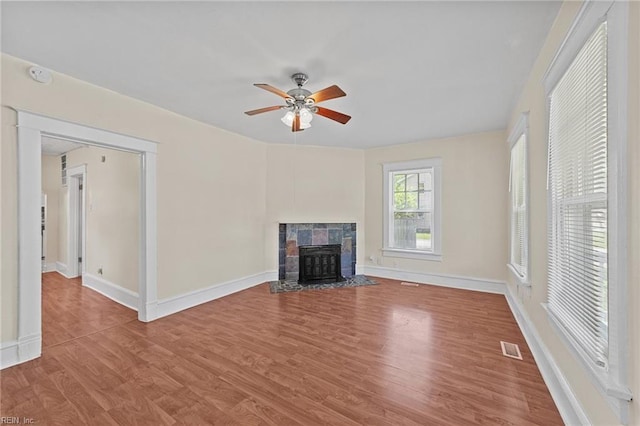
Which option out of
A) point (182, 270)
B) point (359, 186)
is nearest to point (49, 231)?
point (182, 270)

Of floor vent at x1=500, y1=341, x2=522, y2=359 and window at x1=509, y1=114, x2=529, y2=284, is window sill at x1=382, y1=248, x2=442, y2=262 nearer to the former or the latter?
window at x1=509, y1=114, x2=529, y2=284

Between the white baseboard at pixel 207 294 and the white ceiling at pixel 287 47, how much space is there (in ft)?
8.27

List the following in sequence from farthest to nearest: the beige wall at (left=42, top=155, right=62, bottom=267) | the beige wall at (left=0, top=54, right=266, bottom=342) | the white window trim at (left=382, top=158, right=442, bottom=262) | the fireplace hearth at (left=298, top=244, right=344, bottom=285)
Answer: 1. the beige wall at (left=42, top=155, right=62, bottom=267)
2. the fireplace hearth at (left=298, top=244, right=344, bottom=285)
3. the white window trim at (left=382, top=158, right=442, bottom=262)
4. the beige wall at (left=0, top=54, right=266, bottom=342)

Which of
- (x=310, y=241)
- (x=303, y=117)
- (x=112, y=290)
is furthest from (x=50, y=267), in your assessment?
(x=303, y=117)

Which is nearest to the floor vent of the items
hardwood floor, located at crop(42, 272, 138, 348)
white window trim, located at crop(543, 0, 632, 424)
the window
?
the window

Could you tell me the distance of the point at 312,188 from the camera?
17.7 ft

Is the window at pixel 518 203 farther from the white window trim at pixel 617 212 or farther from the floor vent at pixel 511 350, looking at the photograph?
the white window trim at pixel 617 212

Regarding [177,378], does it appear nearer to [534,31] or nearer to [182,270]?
[182,270]

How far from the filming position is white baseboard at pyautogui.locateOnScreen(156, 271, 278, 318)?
A: 11.5 feet

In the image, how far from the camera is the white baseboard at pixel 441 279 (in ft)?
14.5

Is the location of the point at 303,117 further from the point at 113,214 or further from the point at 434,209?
the point at 113,214

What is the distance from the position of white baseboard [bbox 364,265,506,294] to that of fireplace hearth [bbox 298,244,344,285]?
2.46 feet

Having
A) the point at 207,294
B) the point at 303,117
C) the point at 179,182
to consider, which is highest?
the point at 303,117

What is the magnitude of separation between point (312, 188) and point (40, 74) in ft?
12.7
